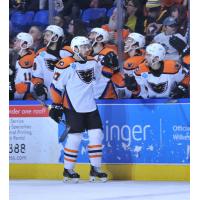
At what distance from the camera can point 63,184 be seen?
789 cm

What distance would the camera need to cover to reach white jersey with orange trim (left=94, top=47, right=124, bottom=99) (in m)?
8.19

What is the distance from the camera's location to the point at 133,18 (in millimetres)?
8414

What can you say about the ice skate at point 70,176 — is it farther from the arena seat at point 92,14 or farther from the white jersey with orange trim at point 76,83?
the arena seat at point 92,14

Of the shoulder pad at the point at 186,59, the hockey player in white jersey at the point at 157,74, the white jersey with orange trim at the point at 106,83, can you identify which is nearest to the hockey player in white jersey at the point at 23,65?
the white jersey with orange trim at the point at 106,83

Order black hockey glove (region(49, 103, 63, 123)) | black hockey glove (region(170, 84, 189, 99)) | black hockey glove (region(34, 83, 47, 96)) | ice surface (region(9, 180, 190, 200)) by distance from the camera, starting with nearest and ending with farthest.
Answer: ice surface (region(9, 180, 190, 200)) → black hockey glove (region(170, 84, 189, 99)) → black hockey glove (region(49, 103, 63, 123)) → black hockey glove (region(34, 83, 47, 96))

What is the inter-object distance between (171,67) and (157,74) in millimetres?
180

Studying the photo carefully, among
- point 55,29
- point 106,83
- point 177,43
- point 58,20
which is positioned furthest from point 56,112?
point 177,43

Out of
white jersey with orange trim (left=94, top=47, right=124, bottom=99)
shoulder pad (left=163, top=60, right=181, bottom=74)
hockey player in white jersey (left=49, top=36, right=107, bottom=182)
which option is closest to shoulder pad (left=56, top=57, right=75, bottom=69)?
hockey player in white jersey (left=49, top=36, right=107, bottom=182)

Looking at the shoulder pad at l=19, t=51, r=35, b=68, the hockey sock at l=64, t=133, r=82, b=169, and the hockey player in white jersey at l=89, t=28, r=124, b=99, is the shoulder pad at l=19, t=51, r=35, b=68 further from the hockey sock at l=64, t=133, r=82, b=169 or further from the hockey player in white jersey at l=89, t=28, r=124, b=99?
the hockey sock at l=64, t=133, r=82, b=169

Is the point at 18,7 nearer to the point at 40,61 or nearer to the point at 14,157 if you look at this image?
the point at 40,61

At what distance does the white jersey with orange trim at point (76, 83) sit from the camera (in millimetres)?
8008

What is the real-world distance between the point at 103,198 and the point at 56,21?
9.85 ft

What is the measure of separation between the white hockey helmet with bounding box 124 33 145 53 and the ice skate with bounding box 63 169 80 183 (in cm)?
145
